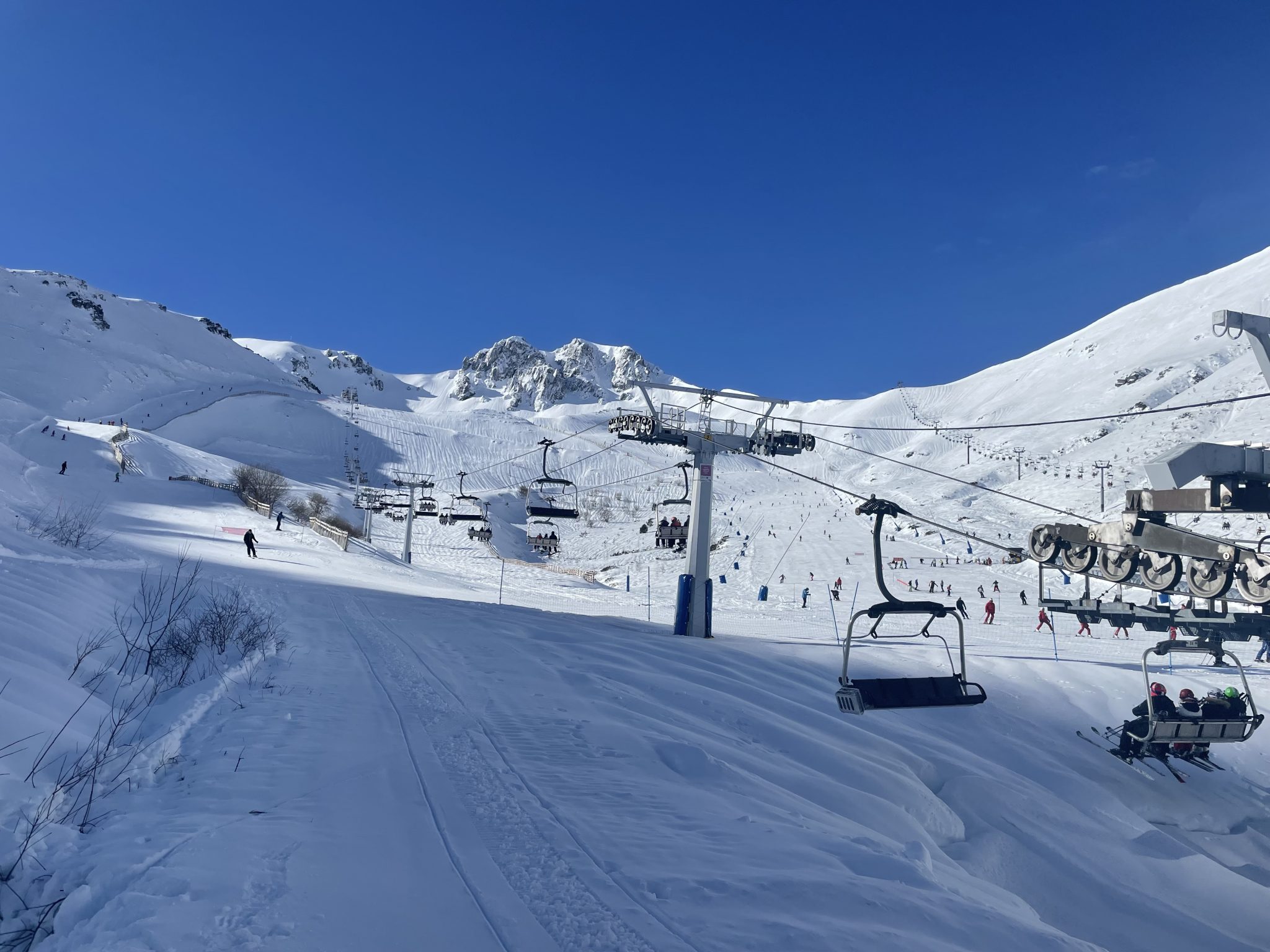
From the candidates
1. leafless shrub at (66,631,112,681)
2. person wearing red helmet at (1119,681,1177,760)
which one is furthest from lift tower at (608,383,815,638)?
leafless shrub at (66,631,112,681)

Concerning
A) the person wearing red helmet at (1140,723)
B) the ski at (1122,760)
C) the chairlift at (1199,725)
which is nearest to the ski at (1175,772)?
the ski at (1122,760)

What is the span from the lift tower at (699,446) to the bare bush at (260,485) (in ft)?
145

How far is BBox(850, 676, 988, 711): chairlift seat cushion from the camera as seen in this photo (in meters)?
8.31

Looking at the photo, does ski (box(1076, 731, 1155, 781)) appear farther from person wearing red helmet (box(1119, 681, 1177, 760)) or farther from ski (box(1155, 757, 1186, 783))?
ski (box(1155, 757, 1186, 783))

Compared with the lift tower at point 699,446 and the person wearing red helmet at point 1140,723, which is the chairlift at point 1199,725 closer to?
the person wearing red helmet at point 1140,723

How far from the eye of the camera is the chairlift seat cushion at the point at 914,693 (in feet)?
27.3

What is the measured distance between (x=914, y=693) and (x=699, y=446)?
11.4 metres

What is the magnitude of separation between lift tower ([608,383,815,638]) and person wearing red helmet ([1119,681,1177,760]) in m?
8.45

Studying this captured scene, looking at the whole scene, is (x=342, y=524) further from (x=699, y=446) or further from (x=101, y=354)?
(x=101, y=354)

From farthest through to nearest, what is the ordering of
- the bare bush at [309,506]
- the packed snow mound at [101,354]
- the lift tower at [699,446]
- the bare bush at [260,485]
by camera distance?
1. the packed snow mound at [101,354]
2. the bare bush at [260,485]
3. the bare bush at [309,506]
4. the lift tower at [699,446]

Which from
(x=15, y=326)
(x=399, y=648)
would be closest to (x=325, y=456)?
(x=15, y=326)

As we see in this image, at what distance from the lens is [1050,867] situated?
28.4 feet

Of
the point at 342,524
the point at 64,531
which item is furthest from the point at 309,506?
the point at 64,531

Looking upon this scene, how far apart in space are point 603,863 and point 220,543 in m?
31.3
